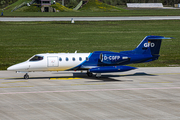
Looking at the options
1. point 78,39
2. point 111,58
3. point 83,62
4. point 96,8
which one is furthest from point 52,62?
point 96,8

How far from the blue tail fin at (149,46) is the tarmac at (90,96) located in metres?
2.54

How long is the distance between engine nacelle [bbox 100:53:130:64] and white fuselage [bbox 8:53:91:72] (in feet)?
6.50

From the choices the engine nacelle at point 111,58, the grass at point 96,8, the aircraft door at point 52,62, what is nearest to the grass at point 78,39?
the aircraft door at point 52,62

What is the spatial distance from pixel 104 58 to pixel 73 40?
30629 mm

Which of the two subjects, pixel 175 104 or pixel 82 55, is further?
pixel 82 55

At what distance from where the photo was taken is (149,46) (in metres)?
33.1

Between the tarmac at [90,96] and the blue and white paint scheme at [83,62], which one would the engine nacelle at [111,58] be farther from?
the tarmac at [90,96]

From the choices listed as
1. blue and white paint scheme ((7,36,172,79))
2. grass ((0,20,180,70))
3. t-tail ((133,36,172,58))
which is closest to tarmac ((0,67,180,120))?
blue and white paint scheme ((7,36,172,79))

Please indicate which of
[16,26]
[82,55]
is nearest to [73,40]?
[16,26]

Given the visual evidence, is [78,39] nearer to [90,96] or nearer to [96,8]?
[90,96]

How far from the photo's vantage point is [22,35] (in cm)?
6700

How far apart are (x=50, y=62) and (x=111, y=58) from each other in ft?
18.5

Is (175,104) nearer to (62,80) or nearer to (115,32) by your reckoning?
(62,80)

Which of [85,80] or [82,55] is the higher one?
[82,55]
